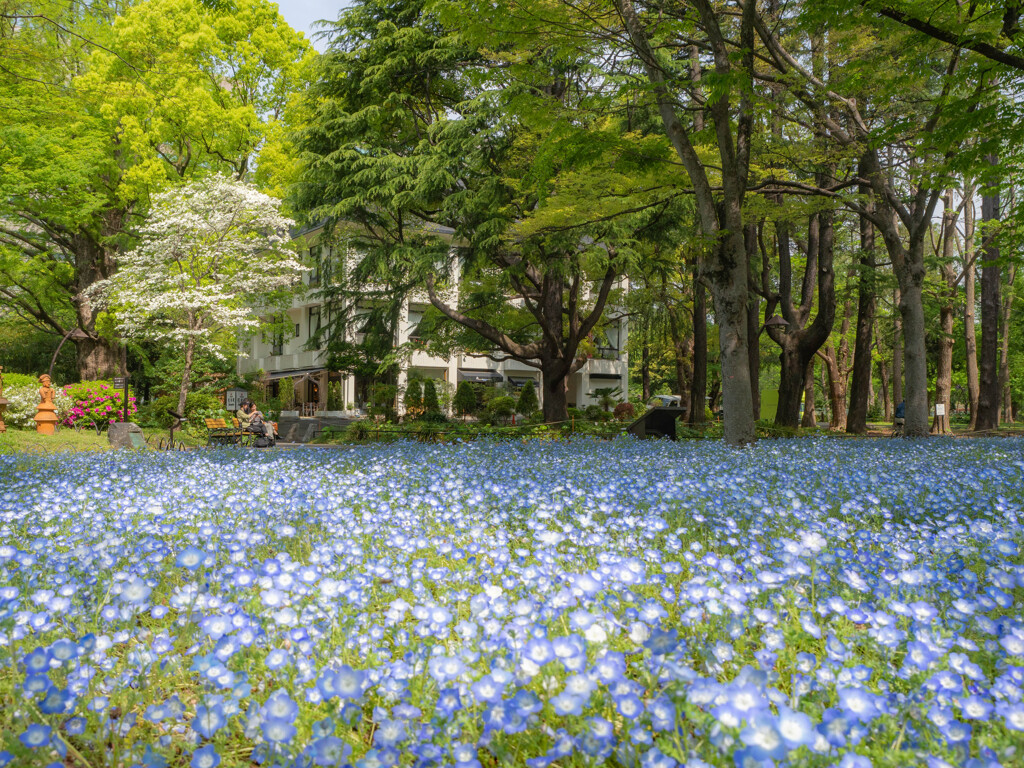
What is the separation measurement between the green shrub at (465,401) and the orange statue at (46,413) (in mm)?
16458

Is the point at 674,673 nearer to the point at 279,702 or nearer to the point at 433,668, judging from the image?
the point at 433,668

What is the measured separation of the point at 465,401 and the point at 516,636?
2886 centimetres

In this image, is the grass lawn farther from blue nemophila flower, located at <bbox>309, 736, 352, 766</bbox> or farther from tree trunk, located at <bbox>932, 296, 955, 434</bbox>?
tree trunk, located at <bbox>932, 296, 955, 434</bbox>

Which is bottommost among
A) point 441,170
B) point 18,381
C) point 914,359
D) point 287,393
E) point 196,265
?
point 287,393

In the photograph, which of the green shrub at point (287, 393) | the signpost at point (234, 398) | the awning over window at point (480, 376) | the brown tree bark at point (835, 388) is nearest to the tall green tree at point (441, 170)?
the signpost at point (234, 398)

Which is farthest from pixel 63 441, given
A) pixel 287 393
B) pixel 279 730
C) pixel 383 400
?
pixel 287 393

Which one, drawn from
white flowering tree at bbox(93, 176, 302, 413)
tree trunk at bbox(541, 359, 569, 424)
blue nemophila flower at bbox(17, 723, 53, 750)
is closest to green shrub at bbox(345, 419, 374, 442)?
tree trunk at bbox(541, 359, 569, 424)

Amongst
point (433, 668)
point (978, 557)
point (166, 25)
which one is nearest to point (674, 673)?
point (433, 668)

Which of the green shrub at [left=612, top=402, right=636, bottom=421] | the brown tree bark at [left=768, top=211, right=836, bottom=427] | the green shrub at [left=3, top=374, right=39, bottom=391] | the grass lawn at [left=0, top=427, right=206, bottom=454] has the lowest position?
the grass lawn at [left=0, top=427, right=206, bottom=454]

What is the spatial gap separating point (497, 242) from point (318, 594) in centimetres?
1378

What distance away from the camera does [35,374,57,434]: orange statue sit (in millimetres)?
17781

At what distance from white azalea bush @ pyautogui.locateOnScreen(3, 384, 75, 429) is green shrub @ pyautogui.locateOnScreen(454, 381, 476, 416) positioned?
15553mm

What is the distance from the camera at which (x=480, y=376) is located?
3891 cm

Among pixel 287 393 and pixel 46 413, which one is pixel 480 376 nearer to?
pixel 287 393
